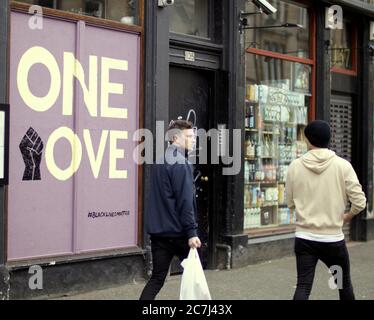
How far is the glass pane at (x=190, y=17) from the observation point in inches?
343

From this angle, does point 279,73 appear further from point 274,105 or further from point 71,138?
point 71,138

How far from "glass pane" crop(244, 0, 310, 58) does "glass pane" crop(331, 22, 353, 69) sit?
85cm

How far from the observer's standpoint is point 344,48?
11695 millimetres

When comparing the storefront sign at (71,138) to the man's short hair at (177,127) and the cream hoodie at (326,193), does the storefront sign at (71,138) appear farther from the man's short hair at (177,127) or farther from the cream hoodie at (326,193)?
the cream hoodie at (326,193)

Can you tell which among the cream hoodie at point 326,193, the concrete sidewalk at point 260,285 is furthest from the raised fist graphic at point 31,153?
the cream hoodie at point 326,193

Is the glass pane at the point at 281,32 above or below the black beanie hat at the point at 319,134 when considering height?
above

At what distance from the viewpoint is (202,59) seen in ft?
29.4

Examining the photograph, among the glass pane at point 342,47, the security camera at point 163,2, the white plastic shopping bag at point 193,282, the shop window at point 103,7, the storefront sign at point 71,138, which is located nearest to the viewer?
the white plastic shopping bag at point 193,282

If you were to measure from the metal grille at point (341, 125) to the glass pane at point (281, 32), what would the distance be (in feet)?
4.19

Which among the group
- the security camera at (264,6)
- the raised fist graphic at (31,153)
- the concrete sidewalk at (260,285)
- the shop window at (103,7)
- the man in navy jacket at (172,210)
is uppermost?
the security camera at (264,6)

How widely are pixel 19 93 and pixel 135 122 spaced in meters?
1.61

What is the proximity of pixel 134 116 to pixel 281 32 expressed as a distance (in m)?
3.57

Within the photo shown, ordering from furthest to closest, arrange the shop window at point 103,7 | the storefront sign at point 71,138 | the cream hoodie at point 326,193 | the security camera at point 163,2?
the security camera at point 163,2
the shop window at point 103,7
the storefront sign at point 71,138
the cream hoodie at point 326,193

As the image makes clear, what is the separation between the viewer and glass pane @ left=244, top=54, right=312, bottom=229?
387 inches
